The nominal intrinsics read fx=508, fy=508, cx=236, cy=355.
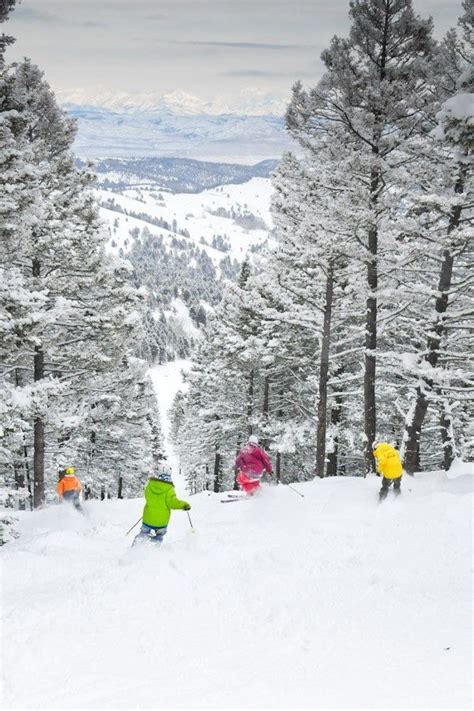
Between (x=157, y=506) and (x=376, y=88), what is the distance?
36.1ft

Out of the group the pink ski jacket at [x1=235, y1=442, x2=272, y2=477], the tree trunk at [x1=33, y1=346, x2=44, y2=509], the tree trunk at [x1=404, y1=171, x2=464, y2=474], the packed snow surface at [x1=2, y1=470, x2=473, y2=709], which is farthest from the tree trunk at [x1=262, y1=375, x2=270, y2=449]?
the packed snow surface at [x1=2, y1=470, x2=473, y2=709]

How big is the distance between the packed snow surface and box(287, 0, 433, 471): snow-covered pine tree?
8.46 meters

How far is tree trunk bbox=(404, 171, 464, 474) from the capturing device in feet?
42.0

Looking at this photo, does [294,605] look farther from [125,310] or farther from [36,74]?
[36,74]

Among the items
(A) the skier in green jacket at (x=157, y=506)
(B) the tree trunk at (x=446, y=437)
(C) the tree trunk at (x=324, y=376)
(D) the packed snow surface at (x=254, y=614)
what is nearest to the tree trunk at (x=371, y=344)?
(C) the tree trunk at (x=324, y=376)

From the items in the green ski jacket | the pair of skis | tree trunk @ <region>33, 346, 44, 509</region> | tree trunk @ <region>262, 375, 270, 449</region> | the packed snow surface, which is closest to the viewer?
the packed snow surface

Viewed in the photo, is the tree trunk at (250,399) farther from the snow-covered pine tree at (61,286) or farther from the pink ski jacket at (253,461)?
the pink ski jacket at (253,461)

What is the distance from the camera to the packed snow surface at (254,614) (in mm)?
4746

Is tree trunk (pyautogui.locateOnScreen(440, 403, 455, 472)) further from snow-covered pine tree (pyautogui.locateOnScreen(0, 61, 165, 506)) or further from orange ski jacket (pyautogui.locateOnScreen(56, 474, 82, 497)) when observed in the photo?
orange ski jacket (pyautogui.locateOnScreen(56, 474, 82, 497))

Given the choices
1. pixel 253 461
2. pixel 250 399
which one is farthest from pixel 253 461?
pixel 250 399

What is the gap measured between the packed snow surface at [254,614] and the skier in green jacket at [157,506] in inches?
15.1

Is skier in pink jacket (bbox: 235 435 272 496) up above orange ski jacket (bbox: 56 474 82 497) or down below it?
above

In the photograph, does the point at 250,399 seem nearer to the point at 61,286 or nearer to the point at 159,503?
the point at 61,286

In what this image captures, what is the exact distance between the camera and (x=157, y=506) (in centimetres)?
917
